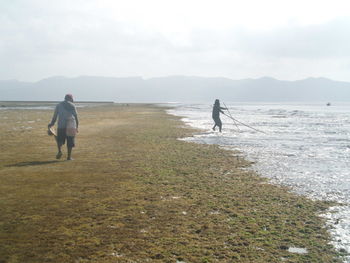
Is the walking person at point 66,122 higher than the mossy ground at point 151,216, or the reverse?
the walking person at point 66,122

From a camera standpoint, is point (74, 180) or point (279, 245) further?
point (74, 180)

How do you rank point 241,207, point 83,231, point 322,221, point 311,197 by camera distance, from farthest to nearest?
point 311,197
point 241,207
point 322,221
point 83,231

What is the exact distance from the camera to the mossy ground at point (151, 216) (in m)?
4.47

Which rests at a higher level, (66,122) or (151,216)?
(66,122)

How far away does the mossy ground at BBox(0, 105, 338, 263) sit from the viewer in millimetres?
4469

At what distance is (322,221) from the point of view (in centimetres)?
570

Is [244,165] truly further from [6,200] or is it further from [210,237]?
[6,200]

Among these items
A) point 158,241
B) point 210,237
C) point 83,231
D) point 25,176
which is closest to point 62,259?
point 83,231

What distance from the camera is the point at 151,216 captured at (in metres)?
5.92

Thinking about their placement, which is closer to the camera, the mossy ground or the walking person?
the mossy ground

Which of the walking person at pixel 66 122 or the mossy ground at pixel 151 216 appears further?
the walking person at pixel 66 122

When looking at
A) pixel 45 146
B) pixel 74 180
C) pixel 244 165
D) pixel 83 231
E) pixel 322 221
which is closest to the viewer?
pixel 83 231

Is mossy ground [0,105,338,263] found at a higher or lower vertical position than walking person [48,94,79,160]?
lower

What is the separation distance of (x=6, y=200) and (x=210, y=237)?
4.54 metres
